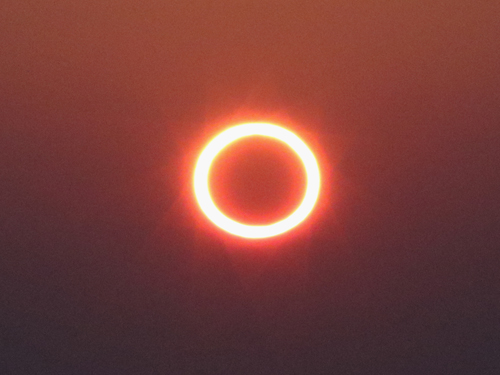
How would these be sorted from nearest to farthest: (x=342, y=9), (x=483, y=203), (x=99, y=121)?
(x=342, y=9), (x=99, y=121), (x=483, y=203)

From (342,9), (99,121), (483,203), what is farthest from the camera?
(483,203)

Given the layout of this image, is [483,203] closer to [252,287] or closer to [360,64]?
[360,64]

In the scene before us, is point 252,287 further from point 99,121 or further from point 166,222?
point 99,121

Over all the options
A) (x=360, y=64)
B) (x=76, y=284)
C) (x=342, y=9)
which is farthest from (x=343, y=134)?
(x=76, y=284)

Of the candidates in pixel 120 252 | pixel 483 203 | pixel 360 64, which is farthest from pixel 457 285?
pixel 120 252

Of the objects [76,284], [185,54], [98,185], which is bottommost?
[76,284]

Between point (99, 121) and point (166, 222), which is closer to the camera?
point (99, 121)

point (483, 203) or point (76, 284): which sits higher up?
point (483, 203)
